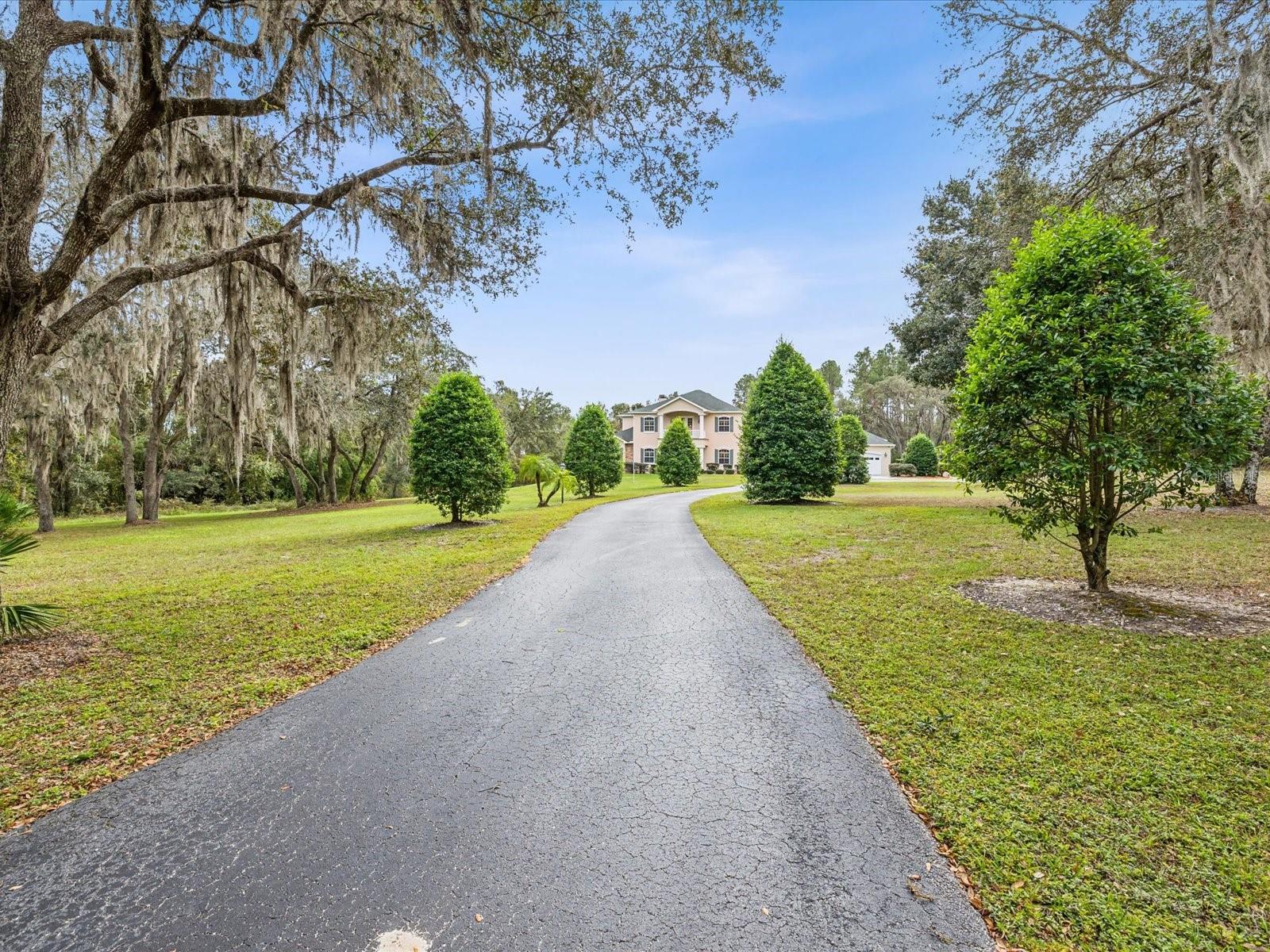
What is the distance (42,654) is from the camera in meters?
4.65

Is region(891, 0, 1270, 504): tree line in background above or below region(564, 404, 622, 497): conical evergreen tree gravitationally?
above

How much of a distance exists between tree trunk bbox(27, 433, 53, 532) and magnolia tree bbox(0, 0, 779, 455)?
1127 centimetres

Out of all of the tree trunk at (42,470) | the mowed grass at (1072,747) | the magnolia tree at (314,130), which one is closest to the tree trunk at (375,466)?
the tree trunk at (42,470)

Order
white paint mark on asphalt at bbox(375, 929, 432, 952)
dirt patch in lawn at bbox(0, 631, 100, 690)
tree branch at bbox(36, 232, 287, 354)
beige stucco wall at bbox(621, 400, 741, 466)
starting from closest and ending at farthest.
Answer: white paint mark on asphalt at bbox(375, 929, 432, 952), dirt patch in lawn at bbox(0, 631, 100, 690), tree branch at bbox(36, 232, 287, 354), beige stucco wall at bbox(621, 400, 741, 466)

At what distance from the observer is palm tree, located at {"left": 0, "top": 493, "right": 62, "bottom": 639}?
15.7 ft

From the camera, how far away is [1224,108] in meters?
7.32

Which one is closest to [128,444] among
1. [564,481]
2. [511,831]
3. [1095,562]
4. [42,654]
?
[564,481]

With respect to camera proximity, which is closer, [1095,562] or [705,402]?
[1095,562]

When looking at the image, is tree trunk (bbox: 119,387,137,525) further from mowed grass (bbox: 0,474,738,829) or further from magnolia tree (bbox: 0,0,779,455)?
magnolia tree (bbox: 0,0,779,455)

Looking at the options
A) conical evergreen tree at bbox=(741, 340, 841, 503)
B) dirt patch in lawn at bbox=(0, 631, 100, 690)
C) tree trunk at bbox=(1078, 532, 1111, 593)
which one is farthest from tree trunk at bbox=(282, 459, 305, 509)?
tree trunk at bbox=(1078, 532, 1111, 593)

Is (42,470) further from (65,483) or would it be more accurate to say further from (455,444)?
(455,444)

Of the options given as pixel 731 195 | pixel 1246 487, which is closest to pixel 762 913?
pixel 731 195

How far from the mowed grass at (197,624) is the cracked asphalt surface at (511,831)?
406 mm

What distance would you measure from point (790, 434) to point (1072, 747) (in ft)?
47.0
